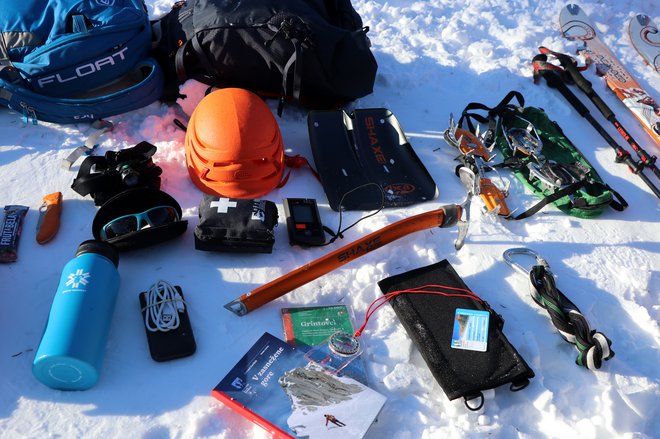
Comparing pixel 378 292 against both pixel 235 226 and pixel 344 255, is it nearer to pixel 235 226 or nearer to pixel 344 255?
pixel 344 255

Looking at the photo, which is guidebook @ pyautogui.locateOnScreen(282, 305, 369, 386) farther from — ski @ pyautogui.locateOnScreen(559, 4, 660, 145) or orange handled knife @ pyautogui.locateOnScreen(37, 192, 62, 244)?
ski @ pyautogui.locateOnScreen(559, 4, 660, 145)

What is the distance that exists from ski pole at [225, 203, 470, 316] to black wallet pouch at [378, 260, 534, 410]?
0.19 metres

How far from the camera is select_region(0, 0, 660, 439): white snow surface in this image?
7.85 feet

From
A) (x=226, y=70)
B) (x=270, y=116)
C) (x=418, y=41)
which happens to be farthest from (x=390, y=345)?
(x=418, y=41)

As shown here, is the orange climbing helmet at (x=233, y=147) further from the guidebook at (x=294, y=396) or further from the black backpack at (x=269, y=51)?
the guidebook at (x=294, y=396)

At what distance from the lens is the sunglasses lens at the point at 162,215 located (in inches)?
117

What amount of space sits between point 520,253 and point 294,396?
146 centimetres

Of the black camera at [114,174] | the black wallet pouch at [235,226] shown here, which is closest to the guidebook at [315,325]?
the black wallet pouch at [235,226]

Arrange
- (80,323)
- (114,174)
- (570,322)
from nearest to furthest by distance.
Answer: (80,323) → (570,322) → (114,174)

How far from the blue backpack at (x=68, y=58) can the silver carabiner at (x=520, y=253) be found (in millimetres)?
2295

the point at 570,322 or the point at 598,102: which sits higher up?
the point at 598,102

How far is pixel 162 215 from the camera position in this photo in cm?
302

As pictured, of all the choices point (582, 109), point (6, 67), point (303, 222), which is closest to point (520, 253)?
point (303, 222)

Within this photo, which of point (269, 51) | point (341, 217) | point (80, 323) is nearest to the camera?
point (80, 323)
